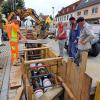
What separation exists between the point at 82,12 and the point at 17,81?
103ft

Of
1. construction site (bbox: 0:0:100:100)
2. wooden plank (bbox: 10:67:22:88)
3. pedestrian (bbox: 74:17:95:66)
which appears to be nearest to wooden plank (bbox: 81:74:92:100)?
construction site (bbox: 0:0:100:100)

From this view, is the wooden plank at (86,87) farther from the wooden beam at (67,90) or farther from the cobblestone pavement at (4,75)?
the cobblestone pavement at (4,75)

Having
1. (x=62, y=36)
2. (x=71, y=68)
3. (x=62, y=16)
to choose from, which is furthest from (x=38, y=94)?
(x=62, y=16)

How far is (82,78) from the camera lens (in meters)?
3.60

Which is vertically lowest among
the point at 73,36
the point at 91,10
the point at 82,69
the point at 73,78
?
the point at 73,78

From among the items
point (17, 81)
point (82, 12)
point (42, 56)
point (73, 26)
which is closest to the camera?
point (17, 81)

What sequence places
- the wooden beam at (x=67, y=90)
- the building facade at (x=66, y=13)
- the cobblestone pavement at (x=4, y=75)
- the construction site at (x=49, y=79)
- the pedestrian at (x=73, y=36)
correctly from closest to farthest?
the construction site at (x=49, y=79) → the wooden beam at (x=67, y=90) → the cobblestone pavement at (x=4, y=75) → the pedestrian at (x=73, y=36) → the building facade at (x=66, y=13)

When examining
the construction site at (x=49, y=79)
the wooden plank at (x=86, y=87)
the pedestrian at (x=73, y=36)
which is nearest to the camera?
the wooden plank at (x=86, y=87)

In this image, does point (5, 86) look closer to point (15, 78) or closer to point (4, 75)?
point (15, 78)

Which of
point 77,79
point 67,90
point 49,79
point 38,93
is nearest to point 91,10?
point 49,79

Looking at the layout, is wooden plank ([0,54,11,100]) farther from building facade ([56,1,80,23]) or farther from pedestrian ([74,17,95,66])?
building facade ([56,1,80,23])

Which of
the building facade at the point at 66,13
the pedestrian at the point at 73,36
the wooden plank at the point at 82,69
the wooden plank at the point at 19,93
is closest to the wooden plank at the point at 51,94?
the wooden plank at the point at 19,93

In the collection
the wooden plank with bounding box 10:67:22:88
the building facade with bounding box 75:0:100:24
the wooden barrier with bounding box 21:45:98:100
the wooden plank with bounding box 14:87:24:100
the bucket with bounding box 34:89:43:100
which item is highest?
the building facade with bounding box 75:0:100:24

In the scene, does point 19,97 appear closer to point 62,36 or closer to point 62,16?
point 62,36
